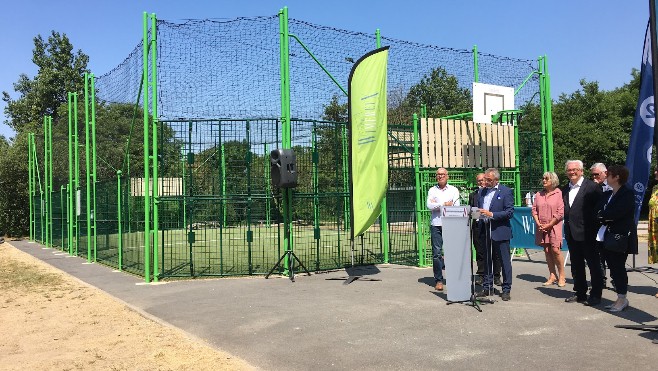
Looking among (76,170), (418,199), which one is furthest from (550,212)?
(76,170)

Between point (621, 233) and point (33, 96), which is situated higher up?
point (33, 96)

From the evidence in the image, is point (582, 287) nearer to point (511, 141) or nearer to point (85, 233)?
point (511, 141)

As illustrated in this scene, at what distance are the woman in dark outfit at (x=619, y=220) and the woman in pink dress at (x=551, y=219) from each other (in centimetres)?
152

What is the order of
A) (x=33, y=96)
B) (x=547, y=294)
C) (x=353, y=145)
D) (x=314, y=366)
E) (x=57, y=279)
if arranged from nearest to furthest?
(x=314, y=366) → (x=547, y=294) → (x=353, y=145) → (x=57, y=279) → (x=33, y=96)

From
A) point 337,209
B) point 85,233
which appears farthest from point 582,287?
point 85,233

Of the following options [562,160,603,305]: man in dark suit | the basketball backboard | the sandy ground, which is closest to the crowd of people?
→ [562,160,603,305]: man in dark suit

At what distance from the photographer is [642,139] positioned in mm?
8523

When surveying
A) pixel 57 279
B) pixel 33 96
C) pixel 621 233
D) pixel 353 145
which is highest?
pixel 33 96

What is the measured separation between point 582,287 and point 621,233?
1270 mm

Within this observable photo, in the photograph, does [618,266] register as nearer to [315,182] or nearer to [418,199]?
[418,199]

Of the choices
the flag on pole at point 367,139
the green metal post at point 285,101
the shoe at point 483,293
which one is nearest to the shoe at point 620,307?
the shoe at point 483,293

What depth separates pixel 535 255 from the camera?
12.8 metres

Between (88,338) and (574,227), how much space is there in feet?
20.5

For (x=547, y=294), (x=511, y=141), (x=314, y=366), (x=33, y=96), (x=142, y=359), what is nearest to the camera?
(x=314, y=366)
